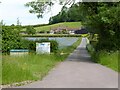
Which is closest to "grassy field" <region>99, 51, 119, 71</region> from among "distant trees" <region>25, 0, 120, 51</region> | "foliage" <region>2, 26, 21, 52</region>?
"distant trees" <region>25, 0, 120, 51</region>

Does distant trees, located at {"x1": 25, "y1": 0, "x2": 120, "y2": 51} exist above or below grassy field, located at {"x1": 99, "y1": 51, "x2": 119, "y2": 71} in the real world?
above

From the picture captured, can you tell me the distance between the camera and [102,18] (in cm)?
2528

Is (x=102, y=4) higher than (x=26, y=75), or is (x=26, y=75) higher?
(x=102, y=4)

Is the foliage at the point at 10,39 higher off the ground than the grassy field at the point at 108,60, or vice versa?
the foliage at the point at 10,39

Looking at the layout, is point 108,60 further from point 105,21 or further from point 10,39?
point 10,39

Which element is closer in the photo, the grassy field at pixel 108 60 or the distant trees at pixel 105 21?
the grassy field at pixel 108 60

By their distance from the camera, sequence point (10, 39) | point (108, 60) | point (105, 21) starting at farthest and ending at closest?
point (10, 39), point (105, 21), point (108, 60)

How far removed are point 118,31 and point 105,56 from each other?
3029 millimetres

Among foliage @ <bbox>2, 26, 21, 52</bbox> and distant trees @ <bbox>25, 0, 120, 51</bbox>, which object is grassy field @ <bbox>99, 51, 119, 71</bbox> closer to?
distant trees @ <bbox>25, 0, 120, 51</bbox>

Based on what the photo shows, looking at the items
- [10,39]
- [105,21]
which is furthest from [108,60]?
[10,39]

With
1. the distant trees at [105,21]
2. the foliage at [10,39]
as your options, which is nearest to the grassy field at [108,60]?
the distant trees at [105,21]

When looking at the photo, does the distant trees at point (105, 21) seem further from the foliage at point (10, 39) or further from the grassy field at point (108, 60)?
the foliage at point (10, 39)

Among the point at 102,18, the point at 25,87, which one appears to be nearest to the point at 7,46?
the point at 102,18

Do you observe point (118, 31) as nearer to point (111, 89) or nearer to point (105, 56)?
point (105, 56)
